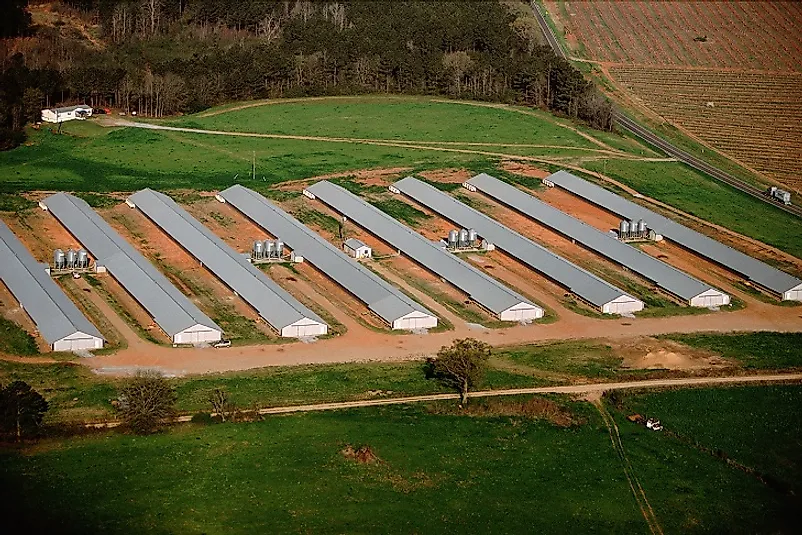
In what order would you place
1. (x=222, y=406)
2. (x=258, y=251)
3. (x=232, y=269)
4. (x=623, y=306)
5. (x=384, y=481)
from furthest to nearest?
(x=258, y=251) < (x=232, y=269) < (x=623, y=306) < (x=222, y=406) < (x=384, y=481)

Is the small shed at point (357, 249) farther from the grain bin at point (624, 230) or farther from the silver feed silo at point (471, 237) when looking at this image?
the grain bin at point (624, 230)

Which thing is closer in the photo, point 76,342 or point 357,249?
point 76,342

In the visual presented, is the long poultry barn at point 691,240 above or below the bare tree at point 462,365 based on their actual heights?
above

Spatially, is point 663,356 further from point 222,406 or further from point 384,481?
point 222,406

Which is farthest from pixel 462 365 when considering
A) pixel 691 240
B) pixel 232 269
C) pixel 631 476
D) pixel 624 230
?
pixel 691 240

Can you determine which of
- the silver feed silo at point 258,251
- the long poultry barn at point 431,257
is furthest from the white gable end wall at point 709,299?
the silver feed silo at point 258,251

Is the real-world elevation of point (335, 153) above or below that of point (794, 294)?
above
